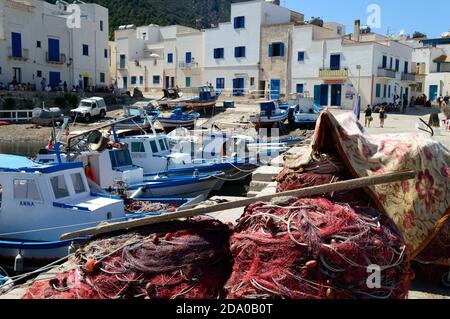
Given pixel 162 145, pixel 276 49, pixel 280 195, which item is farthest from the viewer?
pixel 276 49

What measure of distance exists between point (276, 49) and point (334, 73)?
22.0 ft

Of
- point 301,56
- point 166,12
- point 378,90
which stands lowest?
point 378,90

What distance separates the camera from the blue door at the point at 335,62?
3672 cm

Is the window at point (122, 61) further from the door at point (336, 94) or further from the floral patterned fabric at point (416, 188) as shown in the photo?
the floral patterned fabric at point (416, 188)

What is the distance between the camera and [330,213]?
374 centimetres

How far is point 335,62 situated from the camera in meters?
37.0

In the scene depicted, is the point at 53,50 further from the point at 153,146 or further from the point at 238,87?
the point at 153,146

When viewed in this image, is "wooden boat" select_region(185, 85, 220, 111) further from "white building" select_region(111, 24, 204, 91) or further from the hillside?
the hillside

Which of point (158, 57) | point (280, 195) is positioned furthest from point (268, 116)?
point (280, 195)

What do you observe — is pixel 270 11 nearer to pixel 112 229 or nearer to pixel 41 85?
pixel 41 85

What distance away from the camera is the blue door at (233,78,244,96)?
43.2 meters

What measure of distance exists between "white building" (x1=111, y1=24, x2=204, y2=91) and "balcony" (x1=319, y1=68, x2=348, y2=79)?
14125mm

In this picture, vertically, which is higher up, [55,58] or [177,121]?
[55,58]
